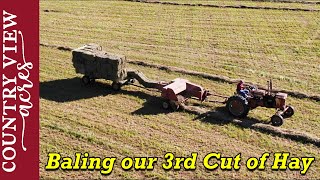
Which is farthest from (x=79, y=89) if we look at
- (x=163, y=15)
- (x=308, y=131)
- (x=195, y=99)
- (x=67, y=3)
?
(x=67, y=3)

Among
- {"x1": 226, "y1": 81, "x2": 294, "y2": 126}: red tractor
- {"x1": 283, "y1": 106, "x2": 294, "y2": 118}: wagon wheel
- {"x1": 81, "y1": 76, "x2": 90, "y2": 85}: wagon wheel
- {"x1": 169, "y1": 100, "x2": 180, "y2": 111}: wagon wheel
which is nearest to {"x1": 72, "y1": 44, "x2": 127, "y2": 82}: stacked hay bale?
{"x1": 81, "y1": 76, "x2": 90, "y2": 85}: wagon wheel

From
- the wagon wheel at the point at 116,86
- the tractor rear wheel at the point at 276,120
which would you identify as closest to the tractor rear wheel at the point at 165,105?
the wagon wheel at the point at 116,86

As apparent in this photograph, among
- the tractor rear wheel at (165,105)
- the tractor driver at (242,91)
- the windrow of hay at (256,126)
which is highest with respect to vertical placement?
the tractor driver at (242,91)

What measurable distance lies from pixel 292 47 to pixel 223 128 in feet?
36.1

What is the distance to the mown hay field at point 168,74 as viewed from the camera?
15227mm

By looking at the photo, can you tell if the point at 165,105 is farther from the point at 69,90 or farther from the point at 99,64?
the point at 69,90

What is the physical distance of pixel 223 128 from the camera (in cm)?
1633

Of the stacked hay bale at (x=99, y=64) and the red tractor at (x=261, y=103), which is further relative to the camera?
the stacked hay bale at (x=99, y=64)

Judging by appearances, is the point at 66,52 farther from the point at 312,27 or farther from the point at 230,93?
the point at 312,27

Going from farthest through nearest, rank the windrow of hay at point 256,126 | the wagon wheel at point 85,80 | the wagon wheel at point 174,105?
1. the wagon wheel at point 85,80
2. the wagon wheel at point 174,105
3. the windrow of hay at point 256,126

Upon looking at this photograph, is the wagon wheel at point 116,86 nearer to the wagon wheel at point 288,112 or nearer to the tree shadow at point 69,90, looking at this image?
the tree shadow at point 69,90

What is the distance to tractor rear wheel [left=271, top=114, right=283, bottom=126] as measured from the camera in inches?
639

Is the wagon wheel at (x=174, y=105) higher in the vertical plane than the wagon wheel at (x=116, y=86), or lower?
lower

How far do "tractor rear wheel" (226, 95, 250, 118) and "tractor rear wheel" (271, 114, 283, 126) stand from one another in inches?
37.4
